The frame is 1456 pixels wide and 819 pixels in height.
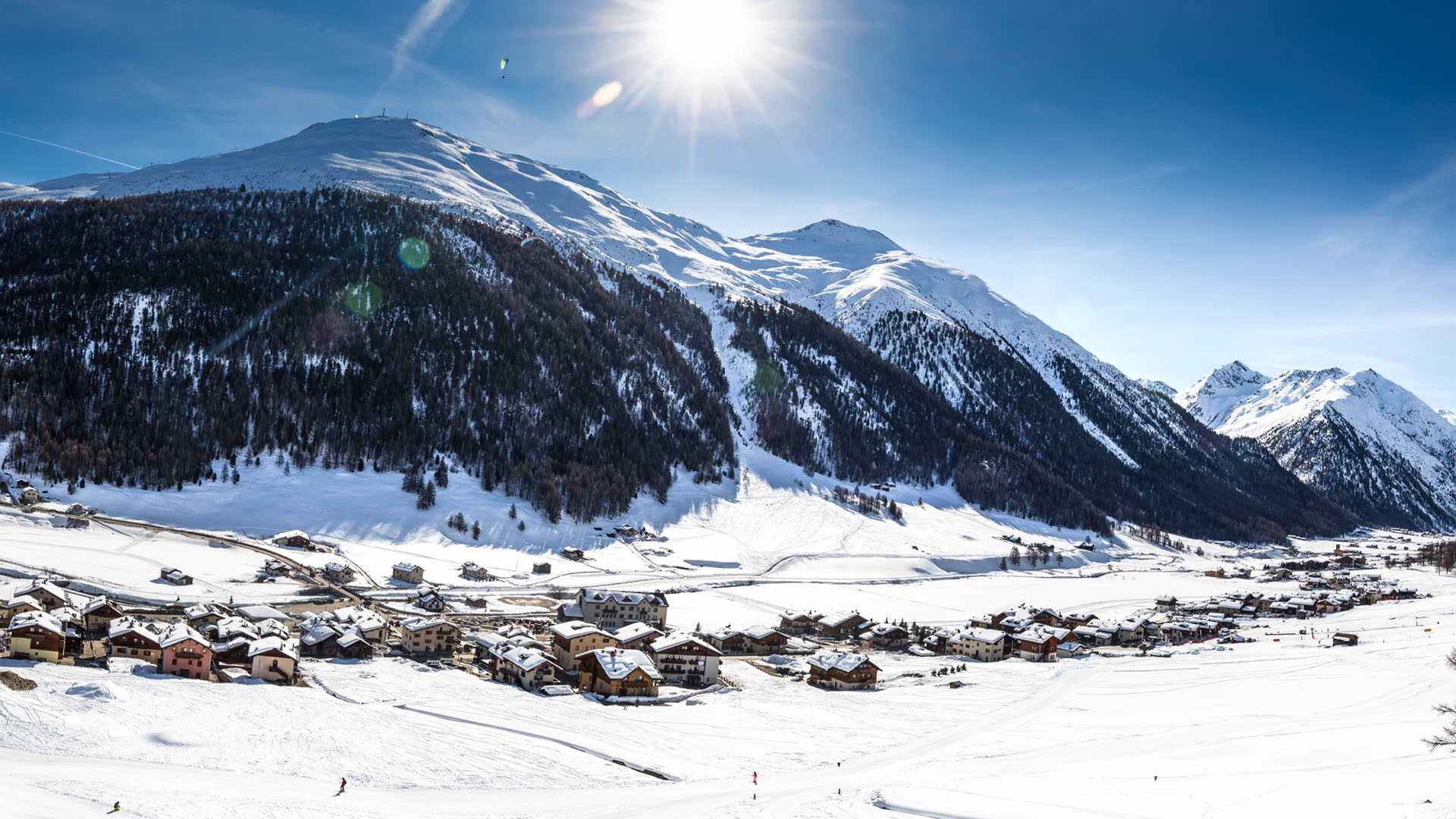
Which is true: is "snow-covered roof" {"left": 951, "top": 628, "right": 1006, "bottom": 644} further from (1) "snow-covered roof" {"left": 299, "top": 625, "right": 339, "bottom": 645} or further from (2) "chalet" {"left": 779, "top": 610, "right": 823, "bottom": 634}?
(1) "snow-covered roof" {"left": 299, "top": 625, "right": 339, "bottom": 645}

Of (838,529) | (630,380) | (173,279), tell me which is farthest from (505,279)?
(838,529)

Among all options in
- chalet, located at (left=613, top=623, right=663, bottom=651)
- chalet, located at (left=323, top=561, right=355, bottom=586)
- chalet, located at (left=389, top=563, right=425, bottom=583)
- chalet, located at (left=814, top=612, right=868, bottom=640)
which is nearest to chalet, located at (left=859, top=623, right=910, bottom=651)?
chalet, located at (left=814, top=612, right=868, bottom=640)

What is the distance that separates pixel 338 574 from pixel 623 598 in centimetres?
3064

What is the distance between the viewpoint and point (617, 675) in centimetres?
5603

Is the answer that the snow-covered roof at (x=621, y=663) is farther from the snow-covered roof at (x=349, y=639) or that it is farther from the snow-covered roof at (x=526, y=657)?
the snow-covered roof at (x=349, y=639)

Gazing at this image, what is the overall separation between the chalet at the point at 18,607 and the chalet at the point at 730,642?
1944 inches

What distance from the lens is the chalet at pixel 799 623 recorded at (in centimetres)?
8519

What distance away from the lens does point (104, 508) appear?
9762 cm

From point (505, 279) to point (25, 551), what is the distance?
112716 mm

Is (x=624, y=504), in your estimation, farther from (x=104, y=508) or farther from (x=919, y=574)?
(x=104, y=508)

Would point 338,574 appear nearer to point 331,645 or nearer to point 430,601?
point 430,601

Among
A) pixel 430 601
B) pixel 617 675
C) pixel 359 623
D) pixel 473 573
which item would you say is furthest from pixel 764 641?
pixel 473 573

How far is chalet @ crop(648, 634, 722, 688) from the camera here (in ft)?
201

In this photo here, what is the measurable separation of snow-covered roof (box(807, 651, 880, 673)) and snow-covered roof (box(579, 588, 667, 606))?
20.3 metres
